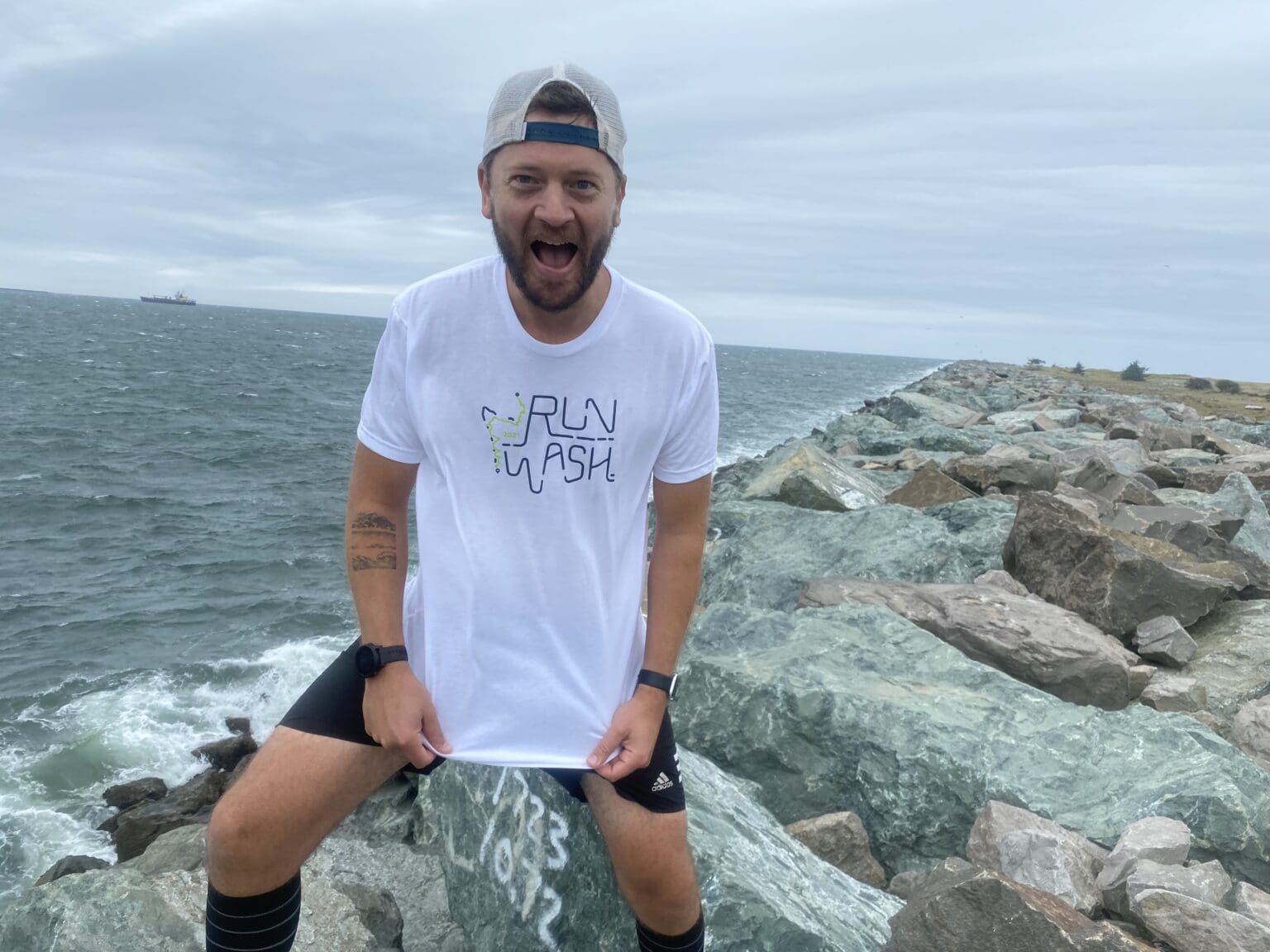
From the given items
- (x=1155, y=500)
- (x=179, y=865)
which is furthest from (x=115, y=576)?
(x=1155, y=500)

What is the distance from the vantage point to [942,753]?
4430mm

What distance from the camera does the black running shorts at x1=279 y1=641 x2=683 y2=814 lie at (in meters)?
2.66

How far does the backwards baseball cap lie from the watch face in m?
1.29

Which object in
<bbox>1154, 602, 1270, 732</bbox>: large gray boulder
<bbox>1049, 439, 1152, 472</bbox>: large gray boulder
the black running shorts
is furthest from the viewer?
<bbox>1049, 439, 1152, 472</bbox>: large gray boulder

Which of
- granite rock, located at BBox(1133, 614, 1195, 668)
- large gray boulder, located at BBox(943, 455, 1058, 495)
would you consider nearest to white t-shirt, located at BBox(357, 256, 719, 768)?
granite rock, located at BBox(1133, 614, 1195, 668)

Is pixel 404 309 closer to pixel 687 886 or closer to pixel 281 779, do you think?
pixel 281 779

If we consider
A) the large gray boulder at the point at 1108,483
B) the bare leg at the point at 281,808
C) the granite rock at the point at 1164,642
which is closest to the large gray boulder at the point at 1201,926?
the bare leg at the point at 281,808

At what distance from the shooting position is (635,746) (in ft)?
8.71

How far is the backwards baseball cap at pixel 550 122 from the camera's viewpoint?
2.41m

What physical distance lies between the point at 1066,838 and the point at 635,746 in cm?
215

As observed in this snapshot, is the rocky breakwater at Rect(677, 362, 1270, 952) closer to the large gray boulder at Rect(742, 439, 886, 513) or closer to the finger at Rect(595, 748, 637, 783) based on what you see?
the finger at Rect(595, 748, 637, 783)

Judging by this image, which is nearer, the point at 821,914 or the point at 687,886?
the point at 687,886

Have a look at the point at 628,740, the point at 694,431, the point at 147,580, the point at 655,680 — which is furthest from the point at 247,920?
the point at 147,580

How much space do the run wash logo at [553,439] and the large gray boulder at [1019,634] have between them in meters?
3.61
